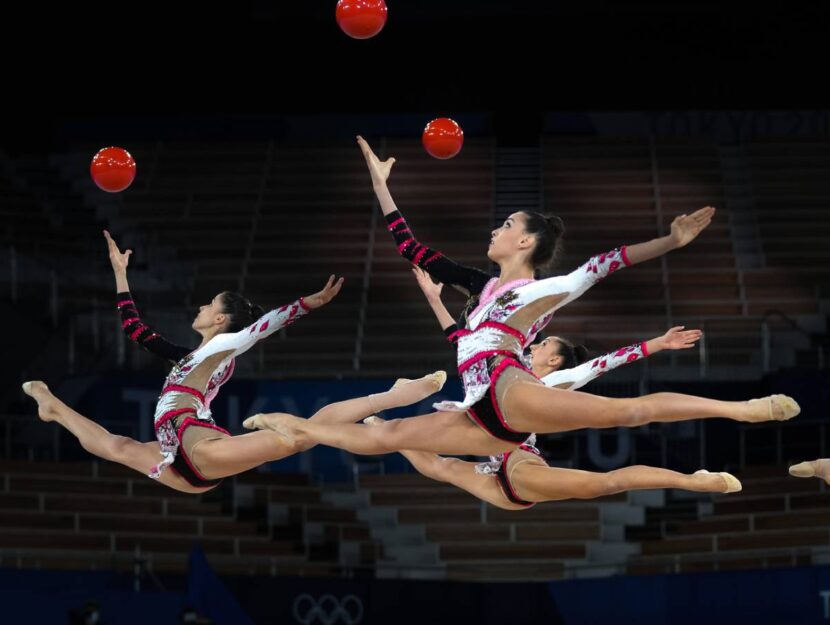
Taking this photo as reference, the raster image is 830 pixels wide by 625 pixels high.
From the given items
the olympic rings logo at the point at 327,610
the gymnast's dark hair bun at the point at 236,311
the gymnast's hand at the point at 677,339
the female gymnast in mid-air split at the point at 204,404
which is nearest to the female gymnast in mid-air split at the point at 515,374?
the gymnast's hand at the point at 677,339

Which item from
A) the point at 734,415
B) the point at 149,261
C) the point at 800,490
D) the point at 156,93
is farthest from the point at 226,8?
the point at 734,415

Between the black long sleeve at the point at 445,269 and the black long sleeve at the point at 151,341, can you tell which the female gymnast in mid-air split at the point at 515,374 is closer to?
the black long sleeve at the point at 445,269

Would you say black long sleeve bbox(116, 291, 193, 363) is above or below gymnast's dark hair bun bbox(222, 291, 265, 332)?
below

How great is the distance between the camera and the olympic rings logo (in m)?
12.6

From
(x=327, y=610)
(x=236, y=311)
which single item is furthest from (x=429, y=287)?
(x=327, y=610)

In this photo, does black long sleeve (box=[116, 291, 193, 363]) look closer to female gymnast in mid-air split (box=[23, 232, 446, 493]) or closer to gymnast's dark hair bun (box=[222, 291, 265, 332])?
female gymnast in mid-air split (box=[23, 232, 446, 493])

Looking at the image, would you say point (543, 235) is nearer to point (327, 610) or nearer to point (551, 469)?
point (551, 469)

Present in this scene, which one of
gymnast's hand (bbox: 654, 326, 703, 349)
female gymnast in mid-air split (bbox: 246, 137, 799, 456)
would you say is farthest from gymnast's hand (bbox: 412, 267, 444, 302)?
gymnast's hand (bbox: 654, 326, 703, 349)

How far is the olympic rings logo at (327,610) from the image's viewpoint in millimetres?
12562

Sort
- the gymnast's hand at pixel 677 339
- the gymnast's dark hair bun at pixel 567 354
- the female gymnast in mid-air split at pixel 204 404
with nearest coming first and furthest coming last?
the gymnast's hand at pixel 677 339 < the female gymnast in mid-air split at pixel 204 404 < the gymnast's dark hair bun at pixel 567 354

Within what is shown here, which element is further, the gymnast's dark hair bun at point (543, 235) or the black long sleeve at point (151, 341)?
the black long sleeve at point (151, 341)

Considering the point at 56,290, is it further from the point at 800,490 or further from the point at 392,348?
the point at 800,490

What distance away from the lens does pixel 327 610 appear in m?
12.6

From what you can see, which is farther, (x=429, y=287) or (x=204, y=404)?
(x=204, y=404)
